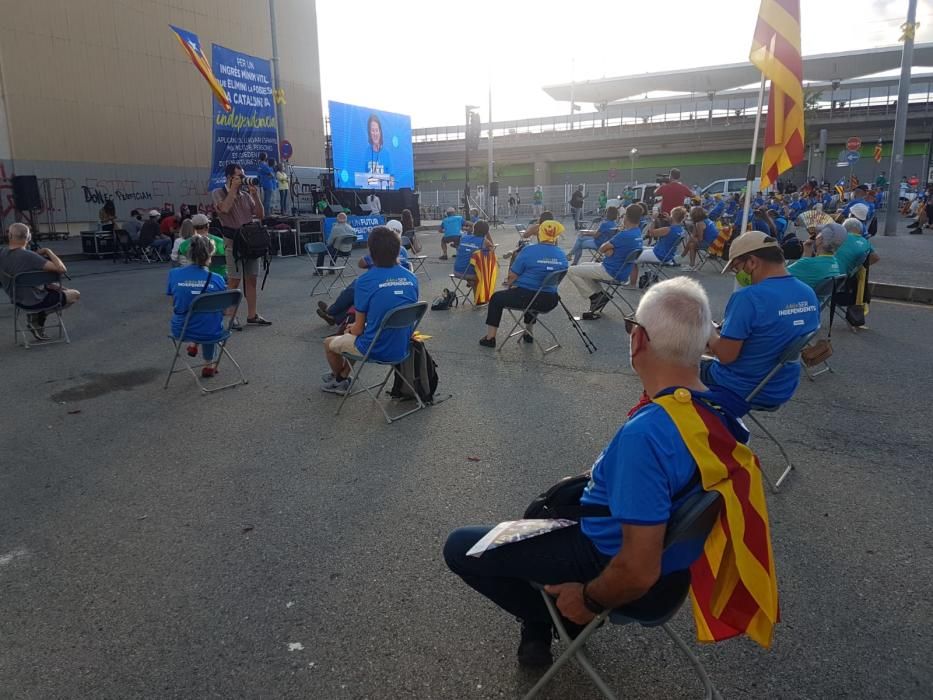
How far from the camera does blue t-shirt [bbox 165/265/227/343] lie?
19.1 ft

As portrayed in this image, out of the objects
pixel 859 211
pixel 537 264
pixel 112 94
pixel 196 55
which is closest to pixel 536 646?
pixel 537 264

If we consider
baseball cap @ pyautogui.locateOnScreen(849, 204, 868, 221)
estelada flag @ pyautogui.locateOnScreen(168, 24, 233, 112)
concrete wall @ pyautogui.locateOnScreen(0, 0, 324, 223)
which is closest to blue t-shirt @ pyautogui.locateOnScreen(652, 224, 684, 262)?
baseball cap @ pyautogui.locateOnScreen(849, 204, 868, 221)

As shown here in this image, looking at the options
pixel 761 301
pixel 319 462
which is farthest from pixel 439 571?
pixel 761 301

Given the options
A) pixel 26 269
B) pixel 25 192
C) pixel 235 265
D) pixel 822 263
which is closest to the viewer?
pixel 822 263

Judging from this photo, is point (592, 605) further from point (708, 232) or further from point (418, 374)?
point (708, 232)

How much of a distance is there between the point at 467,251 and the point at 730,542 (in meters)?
9.04

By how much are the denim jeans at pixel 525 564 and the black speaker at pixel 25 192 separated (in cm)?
1944

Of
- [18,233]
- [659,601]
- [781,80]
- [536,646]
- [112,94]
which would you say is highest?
[112,94]

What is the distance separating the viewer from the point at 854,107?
46375 mm

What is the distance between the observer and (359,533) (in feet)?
10.9

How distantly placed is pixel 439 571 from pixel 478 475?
1.08 m

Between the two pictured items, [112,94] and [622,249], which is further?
[112,94]

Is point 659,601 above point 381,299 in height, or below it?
below

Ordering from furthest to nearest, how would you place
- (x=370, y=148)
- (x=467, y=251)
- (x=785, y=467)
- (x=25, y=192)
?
(x=370, y=148) < (x=25, y=192) < (x=467, y=251) < (x=785, y=467)
